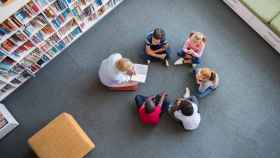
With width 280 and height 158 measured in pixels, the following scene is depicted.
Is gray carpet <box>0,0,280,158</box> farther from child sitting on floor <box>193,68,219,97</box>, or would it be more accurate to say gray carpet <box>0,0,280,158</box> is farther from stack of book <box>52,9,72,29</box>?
stack of book <box>52,9,72,29</box>

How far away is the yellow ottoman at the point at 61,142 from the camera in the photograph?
269 centimetres

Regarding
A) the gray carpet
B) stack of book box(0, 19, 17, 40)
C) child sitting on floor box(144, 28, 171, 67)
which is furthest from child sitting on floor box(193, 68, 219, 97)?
stack of book box(0, 19, 17, 40)

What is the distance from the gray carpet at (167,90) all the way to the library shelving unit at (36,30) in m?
0.13

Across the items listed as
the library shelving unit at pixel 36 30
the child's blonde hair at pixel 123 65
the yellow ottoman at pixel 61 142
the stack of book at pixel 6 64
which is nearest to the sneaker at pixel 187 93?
the child's blonde hair at pixel 123 65

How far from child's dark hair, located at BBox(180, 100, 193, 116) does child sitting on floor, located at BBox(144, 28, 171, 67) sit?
73 centimetres

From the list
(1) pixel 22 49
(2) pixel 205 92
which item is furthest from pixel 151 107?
(1) pixel 22 49

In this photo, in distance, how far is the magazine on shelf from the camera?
3.03 meters

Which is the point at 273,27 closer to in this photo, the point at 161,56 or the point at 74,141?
the point at 161,56

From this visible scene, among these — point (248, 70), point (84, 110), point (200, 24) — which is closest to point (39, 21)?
point (84, 110)

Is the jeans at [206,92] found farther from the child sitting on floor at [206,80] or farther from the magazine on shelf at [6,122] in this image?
the magazine on shelf at [6,122]

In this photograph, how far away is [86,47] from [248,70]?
2.12 metres

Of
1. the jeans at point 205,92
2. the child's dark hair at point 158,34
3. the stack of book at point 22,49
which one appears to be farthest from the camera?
the jeans at point 205,92

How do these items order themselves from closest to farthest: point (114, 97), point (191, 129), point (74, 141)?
point (74, 141), point (191, 129), point (114, 97)

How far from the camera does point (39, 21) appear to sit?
2.89m
